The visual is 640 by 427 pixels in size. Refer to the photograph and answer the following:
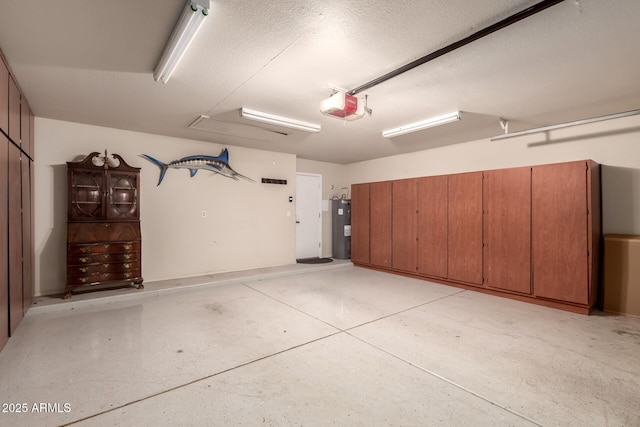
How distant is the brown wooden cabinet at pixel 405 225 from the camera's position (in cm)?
571

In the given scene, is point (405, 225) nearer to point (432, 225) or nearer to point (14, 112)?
point (432, 225)

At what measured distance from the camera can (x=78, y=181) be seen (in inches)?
163

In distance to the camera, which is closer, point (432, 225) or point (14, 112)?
point (14, 112)

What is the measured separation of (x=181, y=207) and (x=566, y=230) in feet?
19.7

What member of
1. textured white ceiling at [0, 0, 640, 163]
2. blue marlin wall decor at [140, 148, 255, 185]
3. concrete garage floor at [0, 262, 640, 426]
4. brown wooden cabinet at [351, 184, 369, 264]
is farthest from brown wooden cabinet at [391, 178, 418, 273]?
blue marlin wall decor at [140, 148, 255, 185]

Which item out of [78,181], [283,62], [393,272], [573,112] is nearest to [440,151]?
[573,112]

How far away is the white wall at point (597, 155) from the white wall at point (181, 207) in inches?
151

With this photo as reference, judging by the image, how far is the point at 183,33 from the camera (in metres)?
2.01

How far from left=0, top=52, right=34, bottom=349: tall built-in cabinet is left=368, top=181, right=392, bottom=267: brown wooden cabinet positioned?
5.63m

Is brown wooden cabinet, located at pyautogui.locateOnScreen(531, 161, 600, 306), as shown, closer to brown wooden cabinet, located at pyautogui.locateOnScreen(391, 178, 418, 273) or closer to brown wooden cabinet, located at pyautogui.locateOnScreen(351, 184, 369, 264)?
brown wooden cabinet, located at pyautogui.locateOnScreen(391, 178, 418, 273)

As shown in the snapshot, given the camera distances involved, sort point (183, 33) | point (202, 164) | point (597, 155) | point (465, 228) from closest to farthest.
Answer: point (183, 33), point (597, 155), point (465, 228), point (202, 164)

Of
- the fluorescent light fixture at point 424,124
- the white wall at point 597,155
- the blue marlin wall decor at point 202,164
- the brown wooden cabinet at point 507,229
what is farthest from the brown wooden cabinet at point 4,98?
the white wall at point 597,155

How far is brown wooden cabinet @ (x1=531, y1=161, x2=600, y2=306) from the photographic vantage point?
3688 millimetres

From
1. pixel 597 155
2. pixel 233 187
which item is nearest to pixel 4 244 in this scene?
pixel 233 187
